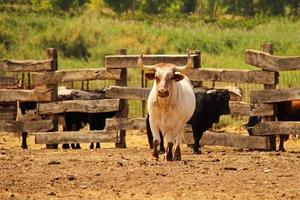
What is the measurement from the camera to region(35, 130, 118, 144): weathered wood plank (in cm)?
1992

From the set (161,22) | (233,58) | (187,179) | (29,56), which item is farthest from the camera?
(161,22)

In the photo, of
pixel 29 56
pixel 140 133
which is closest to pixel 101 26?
pixel 29 56

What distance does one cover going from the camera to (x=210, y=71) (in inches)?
760

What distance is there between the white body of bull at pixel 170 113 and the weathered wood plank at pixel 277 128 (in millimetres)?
2292

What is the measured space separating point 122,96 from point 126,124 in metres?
0.56

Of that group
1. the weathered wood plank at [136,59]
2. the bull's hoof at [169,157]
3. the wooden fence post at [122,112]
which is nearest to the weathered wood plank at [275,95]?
the weathered wood plank at [136,59]

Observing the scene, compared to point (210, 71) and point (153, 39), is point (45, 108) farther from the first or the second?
point (153, 39)

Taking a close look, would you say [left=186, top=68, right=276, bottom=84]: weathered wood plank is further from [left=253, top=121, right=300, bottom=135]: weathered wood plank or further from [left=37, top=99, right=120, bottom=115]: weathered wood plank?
[left=37, top=99, right=120, bottom=115]: weathered wood plank

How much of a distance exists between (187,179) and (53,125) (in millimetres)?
7409

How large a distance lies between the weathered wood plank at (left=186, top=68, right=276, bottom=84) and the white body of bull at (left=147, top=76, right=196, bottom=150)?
7.51 ft

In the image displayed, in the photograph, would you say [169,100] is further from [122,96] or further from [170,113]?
[122,96]

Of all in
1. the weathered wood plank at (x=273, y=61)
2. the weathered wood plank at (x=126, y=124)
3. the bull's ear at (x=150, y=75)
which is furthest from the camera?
the weathered wood plank at (x=126, y=124)

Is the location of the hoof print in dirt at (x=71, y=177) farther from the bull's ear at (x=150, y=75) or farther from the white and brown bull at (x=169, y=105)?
the bull's ear at (x=150, y=75)

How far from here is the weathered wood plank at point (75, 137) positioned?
65.4 ft
